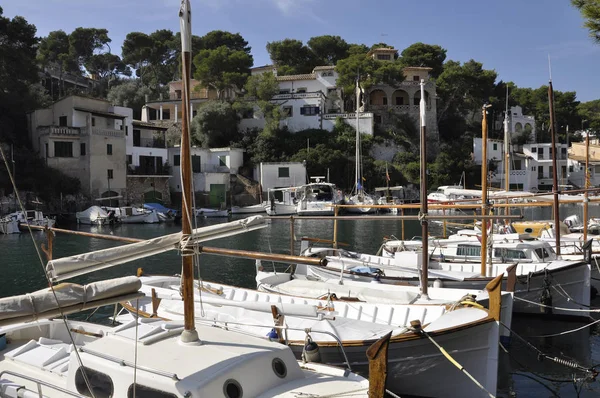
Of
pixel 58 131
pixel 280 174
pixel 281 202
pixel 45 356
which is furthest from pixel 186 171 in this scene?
pixel 280 174

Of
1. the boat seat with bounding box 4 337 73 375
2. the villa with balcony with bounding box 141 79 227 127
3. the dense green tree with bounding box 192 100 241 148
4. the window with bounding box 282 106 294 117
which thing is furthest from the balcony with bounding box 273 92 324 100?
the boat seat with bounding box 4 337 73 375

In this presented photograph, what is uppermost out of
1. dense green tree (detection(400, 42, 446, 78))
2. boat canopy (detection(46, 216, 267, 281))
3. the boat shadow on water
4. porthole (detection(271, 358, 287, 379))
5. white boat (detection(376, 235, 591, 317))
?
dense green tree (detection(400, 42, 446, 78))

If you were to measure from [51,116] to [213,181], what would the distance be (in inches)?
672

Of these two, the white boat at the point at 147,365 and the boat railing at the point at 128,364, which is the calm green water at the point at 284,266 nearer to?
the white boat at the point at 147,365

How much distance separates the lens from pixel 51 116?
49781 mm

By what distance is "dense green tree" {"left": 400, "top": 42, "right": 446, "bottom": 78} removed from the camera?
244ft

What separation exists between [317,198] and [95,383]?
48.7 metres

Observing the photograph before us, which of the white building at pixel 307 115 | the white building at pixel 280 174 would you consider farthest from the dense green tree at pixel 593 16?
the white building at pixel 307 115

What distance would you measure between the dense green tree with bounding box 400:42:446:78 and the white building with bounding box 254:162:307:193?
26490mm

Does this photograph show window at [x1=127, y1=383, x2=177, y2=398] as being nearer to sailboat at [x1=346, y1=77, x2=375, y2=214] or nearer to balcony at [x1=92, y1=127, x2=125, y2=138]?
balcony at [x1=92, y1=127, x2=125, y2=138]

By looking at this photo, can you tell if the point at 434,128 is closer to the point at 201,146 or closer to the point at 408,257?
the point at 201,146

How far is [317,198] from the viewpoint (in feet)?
181

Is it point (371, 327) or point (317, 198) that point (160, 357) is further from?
point (317, 198)

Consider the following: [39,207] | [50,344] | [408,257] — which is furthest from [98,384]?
[39,207]
